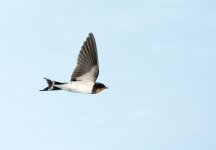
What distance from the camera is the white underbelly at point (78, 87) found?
14194mm

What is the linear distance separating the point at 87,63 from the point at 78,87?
0.53m

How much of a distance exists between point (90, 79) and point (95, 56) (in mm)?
586

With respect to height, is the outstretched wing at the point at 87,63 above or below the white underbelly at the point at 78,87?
above

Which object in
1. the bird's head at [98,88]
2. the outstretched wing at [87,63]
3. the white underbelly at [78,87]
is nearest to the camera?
the outstretched wing at [87,63]

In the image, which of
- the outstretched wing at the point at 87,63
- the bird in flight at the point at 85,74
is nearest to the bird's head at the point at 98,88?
the bird in flight at the point at 85,74

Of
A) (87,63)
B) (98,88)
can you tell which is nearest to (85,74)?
(87,63)

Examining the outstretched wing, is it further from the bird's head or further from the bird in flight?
the bird's head

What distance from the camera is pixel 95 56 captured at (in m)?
14.1

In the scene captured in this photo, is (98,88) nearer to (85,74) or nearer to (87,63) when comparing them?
(85,74)

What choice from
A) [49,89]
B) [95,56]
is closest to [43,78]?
[49,89]

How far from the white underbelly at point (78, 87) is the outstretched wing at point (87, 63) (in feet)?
0.33

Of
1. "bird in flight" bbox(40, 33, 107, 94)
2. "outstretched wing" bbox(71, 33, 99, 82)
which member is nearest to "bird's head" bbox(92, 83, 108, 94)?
"bird in flight" bbox(40, 33, 107, 94)

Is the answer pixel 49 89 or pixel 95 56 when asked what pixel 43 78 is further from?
pixel 95 56

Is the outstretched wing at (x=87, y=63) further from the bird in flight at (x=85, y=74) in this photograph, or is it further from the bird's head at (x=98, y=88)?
the bird's head at (x=98, y=88)
